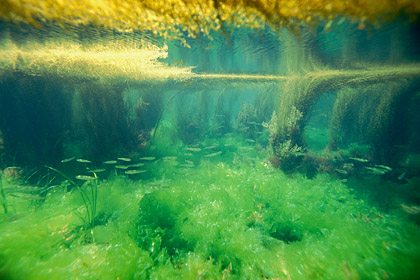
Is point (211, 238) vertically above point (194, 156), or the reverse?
point (211, 238)

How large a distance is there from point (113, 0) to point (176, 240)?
413cm

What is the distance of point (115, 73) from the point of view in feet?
23.0

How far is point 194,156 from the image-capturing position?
943cm

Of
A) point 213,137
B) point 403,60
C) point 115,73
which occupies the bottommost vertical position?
point 213,137

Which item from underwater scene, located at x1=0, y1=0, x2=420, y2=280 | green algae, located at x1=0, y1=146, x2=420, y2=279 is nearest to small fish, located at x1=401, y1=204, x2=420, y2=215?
underwater scene, located at x1=0, y1=0, x2=420, y2=280

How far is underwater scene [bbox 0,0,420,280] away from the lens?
2.69 m

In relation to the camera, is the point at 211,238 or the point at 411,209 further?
the point at 411,209

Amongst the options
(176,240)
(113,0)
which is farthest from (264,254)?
(113,0)

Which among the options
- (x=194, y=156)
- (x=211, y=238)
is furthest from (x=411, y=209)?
(x=194, y=156)

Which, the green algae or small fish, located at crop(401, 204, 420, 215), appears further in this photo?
small fish, located at crop(401, 204, 420, 215)

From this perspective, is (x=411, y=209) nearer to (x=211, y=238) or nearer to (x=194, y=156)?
(x=211, y=238)

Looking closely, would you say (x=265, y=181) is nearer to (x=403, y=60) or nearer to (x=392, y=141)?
(x=392, y=141)

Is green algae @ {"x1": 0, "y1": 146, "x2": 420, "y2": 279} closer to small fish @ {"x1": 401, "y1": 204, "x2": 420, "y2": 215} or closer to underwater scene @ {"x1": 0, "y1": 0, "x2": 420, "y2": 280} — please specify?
underwater scene @ {"x1": 0, "y1": 0, "x2": 420, "y2": 280}

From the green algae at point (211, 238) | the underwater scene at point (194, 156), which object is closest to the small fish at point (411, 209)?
the underwater scene at point (194, 156)
